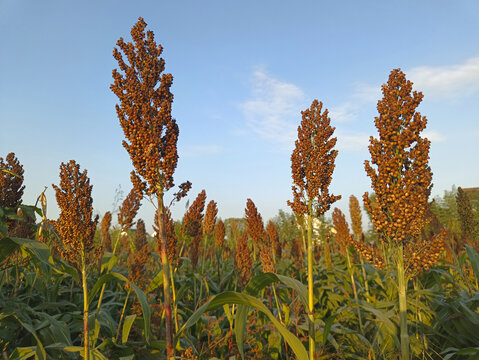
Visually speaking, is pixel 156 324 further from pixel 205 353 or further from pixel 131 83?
pixel 131 83

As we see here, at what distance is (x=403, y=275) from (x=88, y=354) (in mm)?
2952

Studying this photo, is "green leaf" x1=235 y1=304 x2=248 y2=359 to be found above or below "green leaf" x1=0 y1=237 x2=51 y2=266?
below

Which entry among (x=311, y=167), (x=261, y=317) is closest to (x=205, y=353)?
(x=261, y=317)

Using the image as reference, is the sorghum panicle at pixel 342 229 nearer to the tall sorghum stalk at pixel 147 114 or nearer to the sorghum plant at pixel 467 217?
the sorghum plant at pixel 467 217

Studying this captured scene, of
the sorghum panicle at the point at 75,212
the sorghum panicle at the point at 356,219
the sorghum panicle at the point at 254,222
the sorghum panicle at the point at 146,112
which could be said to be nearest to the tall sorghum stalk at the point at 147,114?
the sorghum panicle at the point at 146,112

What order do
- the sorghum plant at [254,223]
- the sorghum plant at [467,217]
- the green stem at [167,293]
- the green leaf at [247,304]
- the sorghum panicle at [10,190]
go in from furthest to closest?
1. the sorghum plant at [467,217]
2. the sorghum plant at [254,223]
3. the sorghum panicle at [10,190]
4. the green stem at [167,293]
5. the green leaf at [247,304]

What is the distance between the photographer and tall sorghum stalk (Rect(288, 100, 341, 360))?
339 centimetres

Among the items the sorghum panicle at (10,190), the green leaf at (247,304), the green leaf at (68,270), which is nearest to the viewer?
the green leaf at (247,304)

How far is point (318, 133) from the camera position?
3.49 meters

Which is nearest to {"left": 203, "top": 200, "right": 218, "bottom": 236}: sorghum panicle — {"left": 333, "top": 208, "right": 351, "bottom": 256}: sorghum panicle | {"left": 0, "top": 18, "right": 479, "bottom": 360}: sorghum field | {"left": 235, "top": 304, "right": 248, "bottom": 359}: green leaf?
{"left": 0, "top": 18, "right": 479, "bottom": 360}: sorghum field

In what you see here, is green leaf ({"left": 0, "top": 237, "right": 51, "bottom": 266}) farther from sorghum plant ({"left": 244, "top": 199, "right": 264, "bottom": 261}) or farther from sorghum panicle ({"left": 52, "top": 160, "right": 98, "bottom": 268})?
sorghum plant ({"left": 244, "top": 199, "right": 264, "bottom": 261})

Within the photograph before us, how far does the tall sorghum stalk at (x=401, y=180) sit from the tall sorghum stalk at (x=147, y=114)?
207cm

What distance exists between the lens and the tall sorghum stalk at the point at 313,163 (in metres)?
3.39

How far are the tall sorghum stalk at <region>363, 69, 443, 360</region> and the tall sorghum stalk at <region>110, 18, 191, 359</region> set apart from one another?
2.07 meters
